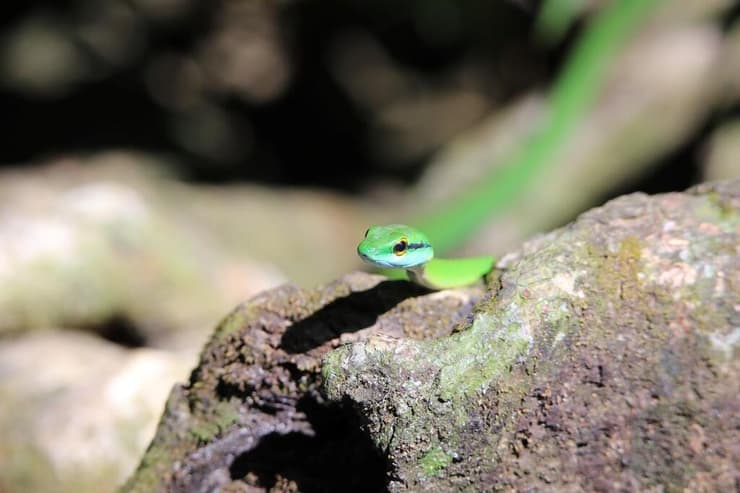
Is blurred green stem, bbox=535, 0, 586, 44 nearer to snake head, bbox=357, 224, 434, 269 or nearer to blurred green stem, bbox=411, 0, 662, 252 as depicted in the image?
blurred green stem, bbox=411, 0, 662, 252

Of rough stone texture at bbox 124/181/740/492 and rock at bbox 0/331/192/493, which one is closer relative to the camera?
rough stone texture at bbox 124/181/740/492

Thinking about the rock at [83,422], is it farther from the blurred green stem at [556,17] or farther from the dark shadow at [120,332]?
the blurred green stem at [556,17]

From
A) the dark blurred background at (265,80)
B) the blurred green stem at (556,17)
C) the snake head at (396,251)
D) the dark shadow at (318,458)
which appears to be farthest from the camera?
the dark blurred background at (265,80)

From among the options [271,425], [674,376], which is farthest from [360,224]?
[674,376]

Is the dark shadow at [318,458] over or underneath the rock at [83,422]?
underneath

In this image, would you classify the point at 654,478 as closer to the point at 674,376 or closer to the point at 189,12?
the point at 674,376

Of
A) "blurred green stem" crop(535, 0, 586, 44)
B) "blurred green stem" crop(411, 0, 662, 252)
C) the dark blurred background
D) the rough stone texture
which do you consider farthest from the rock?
the dark blurred background

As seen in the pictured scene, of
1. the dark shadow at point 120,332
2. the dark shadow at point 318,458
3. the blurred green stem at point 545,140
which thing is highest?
the blurred green stem at point 545,140

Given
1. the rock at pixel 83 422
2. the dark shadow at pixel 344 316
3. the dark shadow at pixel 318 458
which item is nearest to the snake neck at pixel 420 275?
the dark shadow at pixel 344 316
